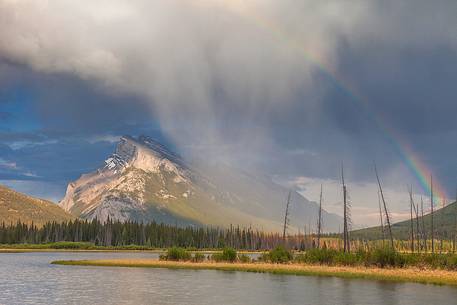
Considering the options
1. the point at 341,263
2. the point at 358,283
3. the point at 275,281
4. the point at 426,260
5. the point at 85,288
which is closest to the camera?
the point at 85,288

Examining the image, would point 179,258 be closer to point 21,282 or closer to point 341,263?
point 341,263

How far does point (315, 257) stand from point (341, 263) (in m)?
7.90

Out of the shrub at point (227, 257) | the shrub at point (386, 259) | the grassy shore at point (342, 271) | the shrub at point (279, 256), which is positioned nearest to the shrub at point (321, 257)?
the grassy shore at point (342, 271)

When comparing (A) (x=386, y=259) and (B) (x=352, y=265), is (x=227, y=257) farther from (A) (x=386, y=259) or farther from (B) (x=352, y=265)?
(A) (x=386, y=259)

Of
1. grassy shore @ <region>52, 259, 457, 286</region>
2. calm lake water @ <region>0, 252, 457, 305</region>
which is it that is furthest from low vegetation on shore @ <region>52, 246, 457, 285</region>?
calm lake water @ <region>0, 252, 457, 305</region>

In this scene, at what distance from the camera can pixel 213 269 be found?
113062 mm

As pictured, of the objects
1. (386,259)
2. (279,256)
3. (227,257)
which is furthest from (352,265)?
(227,257)

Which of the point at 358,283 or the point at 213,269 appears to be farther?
the point at 213,269

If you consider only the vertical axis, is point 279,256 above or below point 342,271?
above

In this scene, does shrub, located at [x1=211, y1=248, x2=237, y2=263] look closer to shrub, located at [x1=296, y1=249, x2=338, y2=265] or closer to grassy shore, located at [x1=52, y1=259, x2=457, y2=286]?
grassy shore, located at [x1=52, y1=259, x2=457, y2=286]

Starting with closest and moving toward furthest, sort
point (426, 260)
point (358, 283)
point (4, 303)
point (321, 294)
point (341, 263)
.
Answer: point (4, 303)
point (321, 294)
point (358, 283)
point (426, 260)
point (341, 263)

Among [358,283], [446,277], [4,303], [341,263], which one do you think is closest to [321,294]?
[358,283]

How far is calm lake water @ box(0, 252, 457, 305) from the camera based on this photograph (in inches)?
2329

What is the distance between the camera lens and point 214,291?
68562 millimetres
